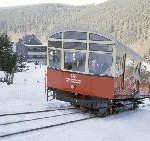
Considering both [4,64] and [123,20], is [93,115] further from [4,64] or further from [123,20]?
[123,20]

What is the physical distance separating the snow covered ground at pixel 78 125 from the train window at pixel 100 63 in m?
1.79

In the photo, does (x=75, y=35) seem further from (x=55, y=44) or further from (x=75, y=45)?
(x=55, y=44)

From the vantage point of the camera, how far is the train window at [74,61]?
1588cm

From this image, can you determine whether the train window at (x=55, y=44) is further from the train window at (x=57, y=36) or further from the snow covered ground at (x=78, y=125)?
the snow covered ground at (x=78, y=125)

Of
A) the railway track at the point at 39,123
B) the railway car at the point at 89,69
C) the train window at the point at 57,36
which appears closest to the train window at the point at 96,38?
the railway car at the point at 89,69

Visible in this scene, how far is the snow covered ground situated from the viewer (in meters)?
11.5

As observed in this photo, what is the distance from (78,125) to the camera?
534 inches

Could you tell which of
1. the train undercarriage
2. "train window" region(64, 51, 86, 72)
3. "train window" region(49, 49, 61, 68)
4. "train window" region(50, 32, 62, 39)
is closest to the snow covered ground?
the train undercarriage

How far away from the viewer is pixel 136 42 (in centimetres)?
17612

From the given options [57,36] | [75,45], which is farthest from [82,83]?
[57,36]

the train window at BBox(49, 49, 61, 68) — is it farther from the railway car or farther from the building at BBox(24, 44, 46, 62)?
the building at BBox(24, 44, 46, 62)

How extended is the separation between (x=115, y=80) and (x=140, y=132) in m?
2.32

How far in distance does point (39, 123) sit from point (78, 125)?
1.40 meters

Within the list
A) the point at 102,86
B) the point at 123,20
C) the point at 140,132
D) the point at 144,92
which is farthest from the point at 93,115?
the point at 123,20
